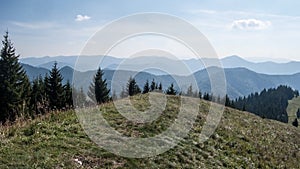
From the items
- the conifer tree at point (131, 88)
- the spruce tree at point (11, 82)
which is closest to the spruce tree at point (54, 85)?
the spruce tree at point (11, 82)

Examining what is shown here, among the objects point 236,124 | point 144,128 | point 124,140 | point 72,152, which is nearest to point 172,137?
point 144,128

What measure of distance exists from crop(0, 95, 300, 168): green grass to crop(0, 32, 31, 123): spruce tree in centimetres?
2837

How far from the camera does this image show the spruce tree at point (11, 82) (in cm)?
4522

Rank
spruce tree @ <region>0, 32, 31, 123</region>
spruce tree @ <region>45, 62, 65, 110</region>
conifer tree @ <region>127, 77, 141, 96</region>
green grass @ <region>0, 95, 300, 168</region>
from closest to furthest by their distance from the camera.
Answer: green grass @ <region>0, 95, 300, 168</region> < spruce tree @ <region>0, 32, 31, 123</region> < spruce tree @ <region>45, 62, 65, 110</region> < conifer tree @ <region>127, 77, 141, 96</region>

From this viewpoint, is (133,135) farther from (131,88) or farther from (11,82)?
(131,88)

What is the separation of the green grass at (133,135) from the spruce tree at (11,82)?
2837 centimetres

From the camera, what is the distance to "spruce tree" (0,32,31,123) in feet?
148

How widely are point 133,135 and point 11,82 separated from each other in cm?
3984

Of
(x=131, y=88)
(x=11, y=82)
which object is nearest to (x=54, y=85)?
(x=11, y=82)

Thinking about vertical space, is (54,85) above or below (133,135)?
below

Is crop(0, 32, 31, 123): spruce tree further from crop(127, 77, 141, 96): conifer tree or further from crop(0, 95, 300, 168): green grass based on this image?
crop(0, 95, 300, 168): green grass

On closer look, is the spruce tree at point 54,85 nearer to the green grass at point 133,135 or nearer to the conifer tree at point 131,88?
the conifer tree at point 131,88

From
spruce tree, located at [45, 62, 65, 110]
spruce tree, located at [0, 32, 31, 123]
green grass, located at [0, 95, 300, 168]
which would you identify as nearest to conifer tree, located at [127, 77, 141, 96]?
spruce tree, located at [45, 62, 65, 110]

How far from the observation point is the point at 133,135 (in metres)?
14.8
